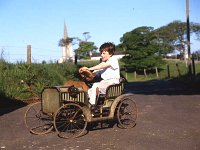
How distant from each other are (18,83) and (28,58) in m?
1.86

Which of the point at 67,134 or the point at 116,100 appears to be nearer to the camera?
the point at 67,134

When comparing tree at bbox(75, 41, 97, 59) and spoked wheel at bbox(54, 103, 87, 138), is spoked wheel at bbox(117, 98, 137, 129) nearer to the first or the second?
spoked wheel at bbox(54, 103, 87, 138)

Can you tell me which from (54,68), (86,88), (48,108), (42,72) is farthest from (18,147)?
(54,68)

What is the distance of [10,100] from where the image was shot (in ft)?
45.6

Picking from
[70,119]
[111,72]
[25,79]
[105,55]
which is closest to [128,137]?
[70,119]

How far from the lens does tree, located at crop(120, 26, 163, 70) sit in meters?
63.1

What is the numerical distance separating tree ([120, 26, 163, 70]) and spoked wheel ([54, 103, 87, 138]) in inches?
2171

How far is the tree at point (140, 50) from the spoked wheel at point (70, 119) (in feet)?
181

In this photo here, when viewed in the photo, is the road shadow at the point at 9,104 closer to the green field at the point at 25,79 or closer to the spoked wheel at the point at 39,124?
the green field at the point at 25,79

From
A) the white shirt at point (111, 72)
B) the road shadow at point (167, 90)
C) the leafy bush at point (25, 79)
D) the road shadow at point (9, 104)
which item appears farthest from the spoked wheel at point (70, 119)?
the road shadow at point (167, 90)

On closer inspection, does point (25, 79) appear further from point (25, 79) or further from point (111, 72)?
point (111, 72)

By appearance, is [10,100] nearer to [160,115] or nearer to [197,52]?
[160,115]

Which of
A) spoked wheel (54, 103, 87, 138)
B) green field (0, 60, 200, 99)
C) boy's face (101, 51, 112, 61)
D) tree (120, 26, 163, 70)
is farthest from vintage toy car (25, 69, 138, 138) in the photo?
tree (120, 26, 163, 70)

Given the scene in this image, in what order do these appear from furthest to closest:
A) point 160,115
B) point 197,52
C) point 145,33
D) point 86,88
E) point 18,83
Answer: point 197,52 → point 145,33 → point 18,83 → point 160,115 → point 86,88
